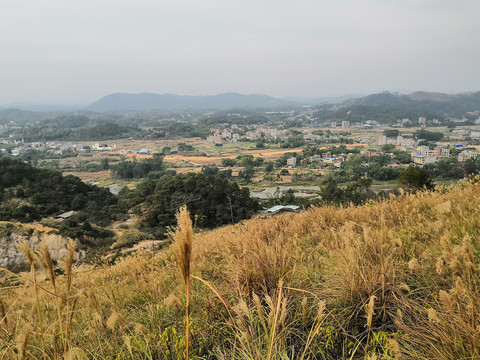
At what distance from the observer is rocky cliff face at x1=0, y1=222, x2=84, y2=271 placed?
43.4 feet

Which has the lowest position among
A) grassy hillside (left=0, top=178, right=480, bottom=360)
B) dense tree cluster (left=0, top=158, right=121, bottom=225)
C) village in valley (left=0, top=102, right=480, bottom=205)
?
village in valley (left=0, top=102, right=480, bottom=205)

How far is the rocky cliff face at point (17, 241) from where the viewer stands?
43.4 feet

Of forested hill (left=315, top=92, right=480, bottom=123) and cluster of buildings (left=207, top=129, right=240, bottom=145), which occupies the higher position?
forested hill (left=315, top=92, right=480, bottom=123)

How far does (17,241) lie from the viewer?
13.9 metres

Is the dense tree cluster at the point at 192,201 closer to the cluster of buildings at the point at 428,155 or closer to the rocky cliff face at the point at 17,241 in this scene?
the rocky cliff face at the point at 17,241

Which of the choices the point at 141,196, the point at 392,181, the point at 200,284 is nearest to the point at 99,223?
the point at 141,196

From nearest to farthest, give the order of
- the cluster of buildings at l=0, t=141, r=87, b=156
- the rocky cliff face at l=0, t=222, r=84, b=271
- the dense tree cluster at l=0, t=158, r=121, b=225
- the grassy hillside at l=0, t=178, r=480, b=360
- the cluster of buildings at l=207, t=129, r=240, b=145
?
the grassy hillside at l=0, t=178, r=480, b=360 → the rocky cliff face at l=0, t=222, r=84, b=271 → the dense tree cluster at l=0, t=158, r=121, b=225 → the cluster of buildings at l=0, t=141, r=87, b=156 → the cluster of buildings at l=207, t=129, r=240, b=145

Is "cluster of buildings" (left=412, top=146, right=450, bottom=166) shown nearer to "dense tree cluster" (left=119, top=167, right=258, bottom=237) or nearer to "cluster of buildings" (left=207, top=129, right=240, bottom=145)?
"dense tree cluster" (left=119, top=167, right=258, bottom=237)

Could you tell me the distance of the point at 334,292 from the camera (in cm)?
196

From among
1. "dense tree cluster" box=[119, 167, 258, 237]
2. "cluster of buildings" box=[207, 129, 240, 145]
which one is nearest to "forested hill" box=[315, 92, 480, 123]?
"cluster of buildings" box=[207, 129, 240, 145]

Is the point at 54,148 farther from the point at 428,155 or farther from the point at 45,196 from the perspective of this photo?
the point at 428,155

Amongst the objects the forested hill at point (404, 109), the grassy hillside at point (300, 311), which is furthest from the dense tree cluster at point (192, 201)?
the forested hill at point (404, 109)

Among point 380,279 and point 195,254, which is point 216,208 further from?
point 380,279

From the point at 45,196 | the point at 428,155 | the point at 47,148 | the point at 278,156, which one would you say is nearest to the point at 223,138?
the point at 278,156
